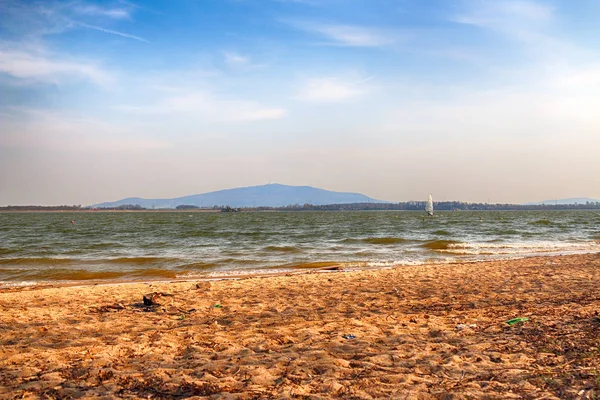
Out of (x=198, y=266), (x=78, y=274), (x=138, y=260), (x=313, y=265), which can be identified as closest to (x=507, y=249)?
(x=313, y=265)

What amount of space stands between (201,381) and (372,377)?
7.07 feet

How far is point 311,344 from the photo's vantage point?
700cm

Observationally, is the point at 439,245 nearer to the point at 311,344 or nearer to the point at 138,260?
the point at 138,260

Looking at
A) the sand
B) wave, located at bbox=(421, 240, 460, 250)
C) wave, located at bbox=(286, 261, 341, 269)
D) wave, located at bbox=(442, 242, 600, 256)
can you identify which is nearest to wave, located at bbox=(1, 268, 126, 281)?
the sand

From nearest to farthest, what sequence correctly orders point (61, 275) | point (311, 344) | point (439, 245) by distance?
point (311, 344) < point (61, 275) < point (439, 245)

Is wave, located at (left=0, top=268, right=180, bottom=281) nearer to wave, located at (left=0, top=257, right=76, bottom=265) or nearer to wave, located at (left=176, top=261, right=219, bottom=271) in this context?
wave, located at (left=176, top=261, right=219, bottom=271)

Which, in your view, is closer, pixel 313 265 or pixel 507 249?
pixel 313 265

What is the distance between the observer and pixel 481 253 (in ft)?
87.3

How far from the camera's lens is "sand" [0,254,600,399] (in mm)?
5211

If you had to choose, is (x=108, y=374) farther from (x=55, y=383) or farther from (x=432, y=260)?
(x=432, y=260)

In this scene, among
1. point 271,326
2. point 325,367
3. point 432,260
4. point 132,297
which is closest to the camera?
point 325,367

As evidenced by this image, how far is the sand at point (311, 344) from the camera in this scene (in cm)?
521

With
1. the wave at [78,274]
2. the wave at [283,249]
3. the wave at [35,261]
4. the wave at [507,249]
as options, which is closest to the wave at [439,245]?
the wave at [507,249]

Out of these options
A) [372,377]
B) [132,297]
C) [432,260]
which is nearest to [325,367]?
[372,377]
